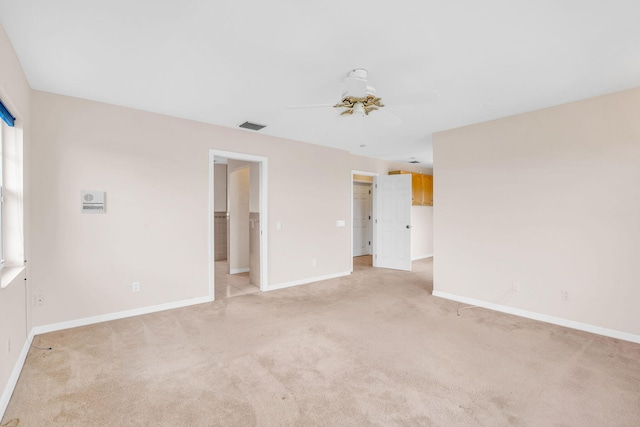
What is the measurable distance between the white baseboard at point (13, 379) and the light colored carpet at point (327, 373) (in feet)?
0.14

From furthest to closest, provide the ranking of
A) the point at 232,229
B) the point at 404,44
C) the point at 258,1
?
the point at 232,229 → the point at 404,44 → the point at 258,1

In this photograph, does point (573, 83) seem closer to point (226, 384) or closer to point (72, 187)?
point (226, 384)

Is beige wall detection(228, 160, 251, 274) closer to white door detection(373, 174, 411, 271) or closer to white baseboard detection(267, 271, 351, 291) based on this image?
white baseboard detection(267, 271, 351, 291)

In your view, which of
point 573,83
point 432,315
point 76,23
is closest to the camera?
point 76,23

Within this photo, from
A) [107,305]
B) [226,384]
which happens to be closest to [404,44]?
[226,384]

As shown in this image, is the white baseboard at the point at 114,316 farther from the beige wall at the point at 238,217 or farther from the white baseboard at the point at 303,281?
the beige wall at the point at 238,217

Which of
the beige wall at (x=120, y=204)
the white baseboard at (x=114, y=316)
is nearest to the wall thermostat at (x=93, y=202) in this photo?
the beige wall at (x=120, y=204)

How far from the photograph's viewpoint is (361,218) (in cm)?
807

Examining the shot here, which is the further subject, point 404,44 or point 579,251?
point 579,251

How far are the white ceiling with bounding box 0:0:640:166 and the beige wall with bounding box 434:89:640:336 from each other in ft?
1.29

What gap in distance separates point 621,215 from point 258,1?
3.81 m

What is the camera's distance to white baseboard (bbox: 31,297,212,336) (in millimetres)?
2996

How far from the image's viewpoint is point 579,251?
3195 mm

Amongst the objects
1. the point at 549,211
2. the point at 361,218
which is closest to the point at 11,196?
the point at 549,211
